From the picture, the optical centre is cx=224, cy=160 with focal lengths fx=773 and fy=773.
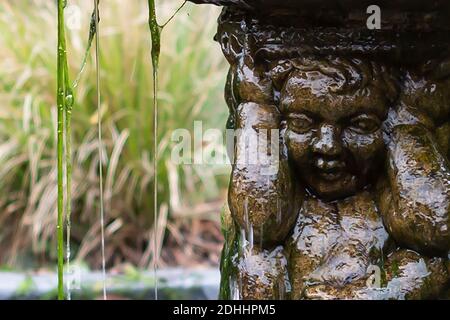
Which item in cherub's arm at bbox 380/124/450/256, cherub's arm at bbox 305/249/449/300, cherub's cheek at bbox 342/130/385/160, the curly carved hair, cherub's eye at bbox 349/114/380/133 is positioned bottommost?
cherub's arm at bbox 305/249/449/300

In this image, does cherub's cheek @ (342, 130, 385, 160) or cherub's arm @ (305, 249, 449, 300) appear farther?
cherub's cheek @ (342, 130, 385, 160)

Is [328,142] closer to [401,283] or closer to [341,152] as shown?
[341,152]

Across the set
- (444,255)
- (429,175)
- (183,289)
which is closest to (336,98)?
(429,175)

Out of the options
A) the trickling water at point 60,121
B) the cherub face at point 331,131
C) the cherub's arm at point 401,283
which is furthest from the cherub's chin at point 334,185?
the trickling water at point 60,121

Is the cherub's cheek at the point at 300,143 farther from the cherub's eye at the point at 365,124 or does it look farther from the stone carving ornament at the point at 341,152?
the cherub's eye at the point at 365,124

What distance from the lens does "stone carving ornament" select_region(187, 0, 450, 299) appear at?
Answer: 2020 millimetres

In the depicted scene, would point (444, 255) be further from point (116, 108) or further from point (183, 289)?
point (116, 108)

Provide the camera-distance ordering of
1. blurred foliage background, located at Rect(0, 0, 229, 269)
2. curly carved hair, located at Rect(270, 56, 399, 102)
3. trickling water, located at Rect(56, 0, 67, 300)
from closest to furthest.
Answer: trickling water, located at Rect(56, 0, 67, 300) < curly carved hair, located at Rect(270, 56, 399, 102) < blurred foliage background, located at Rect(0, 0, 229, 269)

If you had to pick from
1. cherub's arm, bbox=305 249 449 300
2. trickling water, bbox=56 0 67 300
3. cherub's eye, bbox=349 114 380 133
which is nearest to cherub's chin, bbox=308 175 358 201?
cherub's eye, bbox=349 114 380 133

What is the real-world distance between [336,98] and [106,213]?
8.62ft

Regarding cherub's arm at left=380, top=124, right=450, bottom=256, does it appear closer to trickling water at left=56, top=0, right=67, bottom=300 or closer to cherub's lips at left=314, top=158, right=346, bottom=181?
cherub's lips at left=314, top=158, right=346, bottom=181

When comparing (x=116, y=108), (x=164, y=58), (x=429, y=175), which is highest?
(x=164, y=58)

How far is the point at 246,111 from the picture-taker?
7.07ft
